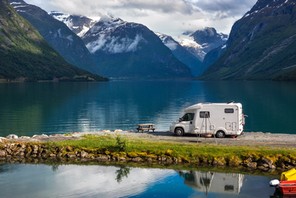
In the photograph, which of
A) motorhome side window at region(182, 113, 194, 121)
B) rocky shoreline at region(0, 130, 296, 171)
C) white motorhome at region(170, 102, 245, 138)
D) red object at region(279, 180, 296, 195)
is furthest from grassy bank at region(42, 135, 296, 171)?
red object at region(279, 180, 296, 195)

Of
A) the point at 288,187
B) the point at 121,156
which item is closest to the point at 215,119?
the point at 121,156

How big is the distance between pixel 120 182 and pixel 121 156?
7.34m

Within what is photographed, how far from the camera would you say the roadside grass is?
1847 inches

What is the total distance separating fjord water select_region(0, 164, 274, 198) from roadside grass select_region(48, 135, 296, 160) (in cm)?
323

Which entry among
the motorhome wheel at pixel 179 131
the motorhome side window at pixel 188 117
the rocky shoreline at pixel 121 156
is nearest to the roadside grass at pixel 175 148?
the rocky shoreline at pixel 121 156

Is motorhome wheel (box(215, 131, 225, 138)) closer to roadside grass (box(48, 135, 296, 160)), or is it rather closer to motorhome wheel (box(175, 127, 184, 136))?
motorhome wheel (box(175, 127, 184, 136))

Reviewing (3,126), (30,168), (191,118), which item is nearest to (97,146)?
(30,168)

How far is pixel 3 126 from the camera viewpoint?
9588cm

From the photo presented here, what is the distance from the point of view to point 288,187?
119ft

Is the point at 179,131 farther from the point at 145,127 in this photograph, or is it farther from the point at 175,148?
the point at 175,148

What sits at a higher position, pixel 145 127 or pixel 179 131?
pixel 145 127

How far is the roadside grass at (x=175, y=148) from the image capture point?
1847 inches

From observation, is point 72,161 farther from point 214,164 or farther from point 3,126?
point 3,126

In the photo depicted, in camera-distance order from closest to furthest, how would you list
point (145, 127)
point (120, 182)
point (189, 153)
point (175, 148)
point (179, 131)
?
1. point (120, 182)
2. point (189, 153)
3. point (175, 148)
4. point (179, 131)
5. point (145, 127)
